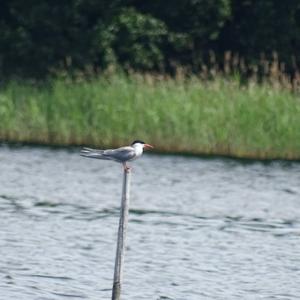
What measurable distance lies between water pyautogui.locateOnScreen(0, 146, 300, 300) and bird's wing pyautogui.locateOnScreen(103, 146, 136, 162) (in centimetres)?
190

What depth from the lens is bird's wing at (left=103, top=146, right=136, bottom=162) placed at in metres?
15.6

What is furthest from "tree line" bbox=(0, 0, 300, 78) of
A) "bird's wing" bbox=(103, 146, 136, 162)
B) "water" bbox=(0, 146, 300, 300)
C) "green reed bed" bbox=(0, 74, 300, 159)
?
"bird's wing" bbox=(103, 146, 136, 162)

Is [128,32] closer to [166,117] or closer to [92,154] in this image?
[166,117]

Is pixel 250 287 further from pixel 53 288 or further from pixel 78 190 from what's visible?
pixel 78 190

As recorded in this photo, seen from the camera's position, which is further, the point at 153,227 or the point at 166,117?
the point at 166,117

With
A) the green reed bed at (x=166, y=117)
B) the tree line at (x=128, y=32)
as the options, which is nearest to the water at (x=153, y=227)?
the green reed bed at (x=166, y=117)

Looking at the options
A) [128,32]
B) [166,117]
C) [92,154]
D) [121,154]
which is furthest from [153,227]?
[128,32]

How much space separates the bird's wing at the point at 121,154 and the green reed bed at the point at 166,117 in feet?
45.7

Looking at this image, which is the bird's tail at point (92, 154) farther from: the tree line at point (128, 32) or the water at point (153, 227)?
the tree line at point (128, 32)

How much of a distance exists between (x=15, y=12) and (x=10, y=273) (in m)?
25.5

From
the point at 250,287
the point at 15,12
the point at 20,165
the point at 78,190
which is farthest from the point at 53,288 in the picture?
the point at 15,12

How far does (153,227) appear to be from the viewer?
22344 mm

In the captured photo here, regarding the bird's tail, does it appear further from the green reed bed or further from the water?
the green reed bed

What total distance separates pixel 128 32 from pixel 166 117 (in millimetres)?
11643
